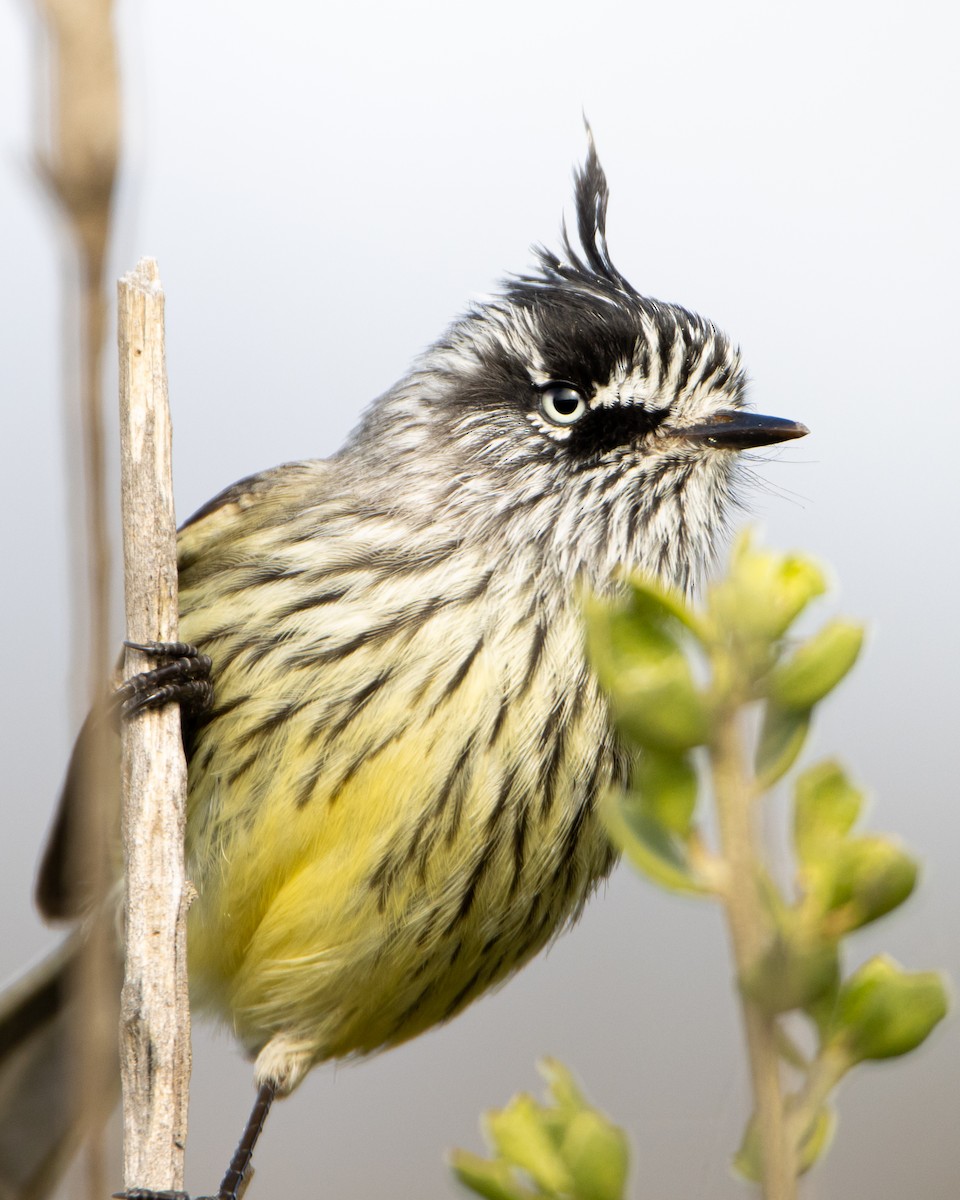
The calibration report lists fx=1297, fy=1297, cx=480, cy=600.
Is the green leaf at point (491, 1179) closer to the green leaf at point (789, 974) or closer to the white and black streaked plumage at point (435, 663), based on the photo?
the green leaf at point (789, 974)

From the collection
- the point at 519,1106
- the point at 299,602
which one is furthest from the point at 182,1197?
the point at 519,1106

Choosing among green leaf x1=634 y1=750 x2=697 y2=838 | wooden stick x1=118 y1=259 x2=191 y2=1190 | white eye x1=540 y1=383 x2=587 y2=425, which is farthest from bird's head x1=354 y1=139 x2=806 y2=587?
green leaf x1=634 y1=750 x2=697 y2=838

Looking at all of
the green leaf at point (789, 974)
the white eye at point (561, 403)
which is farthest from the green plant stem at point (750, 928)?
the white eye at point (561, 403)

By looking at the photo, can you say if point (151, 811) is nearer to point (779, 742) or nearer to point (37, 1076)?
point (779, 742)

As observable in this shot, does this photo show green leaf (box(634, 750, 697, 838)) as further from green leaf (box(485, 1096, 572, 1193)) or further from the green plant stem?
green leaf (box(485, 1096, 572, 1193))

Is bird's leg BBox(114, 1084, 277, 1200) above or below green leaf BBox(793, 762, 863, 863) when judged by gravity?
below

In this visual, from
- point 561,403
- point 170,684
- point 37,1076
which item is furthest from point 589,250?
point 37,1076
